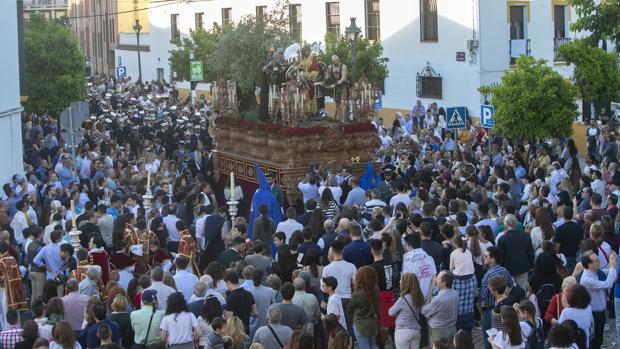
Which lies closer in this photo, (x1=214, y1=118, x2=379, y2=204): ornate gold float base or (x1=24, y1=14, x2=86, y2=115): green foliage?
(x1=214, y1=118, x2=379, y2=204): ornate gold float base

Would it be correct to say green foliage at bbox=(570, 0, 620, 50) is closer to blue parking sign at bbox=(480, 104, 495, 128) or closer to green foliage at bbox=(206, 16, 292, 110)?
blue parking sign at bbox=(480, 104, 495, 128)

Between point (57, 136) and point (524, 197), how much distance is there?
17107 millimetres

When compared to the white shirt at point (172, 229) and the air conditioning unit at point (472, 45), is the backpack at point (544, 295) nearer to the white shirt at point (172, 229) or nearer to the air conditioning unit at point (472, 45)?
the white shirt at point (172, 229)

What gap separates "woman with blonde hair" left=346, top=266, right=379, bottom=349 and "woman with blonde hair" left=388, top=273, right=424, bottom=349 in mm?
203

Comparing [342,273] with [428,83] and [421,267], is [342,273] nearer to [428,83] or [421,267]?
[421,267]

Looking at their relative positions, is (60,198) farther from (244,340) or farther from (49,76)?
(49,76)

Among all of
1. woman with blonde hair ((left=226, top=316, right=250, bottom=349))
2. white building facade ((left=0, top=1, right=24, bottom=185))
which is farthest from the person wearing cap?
white building facade ((left=0, top=1, right=24, bottom=185))

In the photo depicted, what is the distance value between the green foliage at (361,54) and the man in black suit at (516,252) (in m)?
22.6

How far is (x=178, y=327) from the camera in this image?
36.8ft

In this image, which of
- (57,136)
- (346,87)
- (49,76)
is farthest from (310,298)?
(49,76)

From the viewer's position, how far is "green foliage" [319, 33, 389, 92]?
120ft

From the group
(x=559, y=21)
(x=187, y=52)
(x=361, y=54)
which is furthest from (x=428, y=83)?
(x=187, y=52)

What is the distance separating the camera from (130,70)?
6638 centimetres

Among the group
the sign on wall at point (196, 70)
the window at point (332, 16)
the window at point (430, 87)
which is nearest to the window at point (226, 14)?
the window at point (332, 16)
